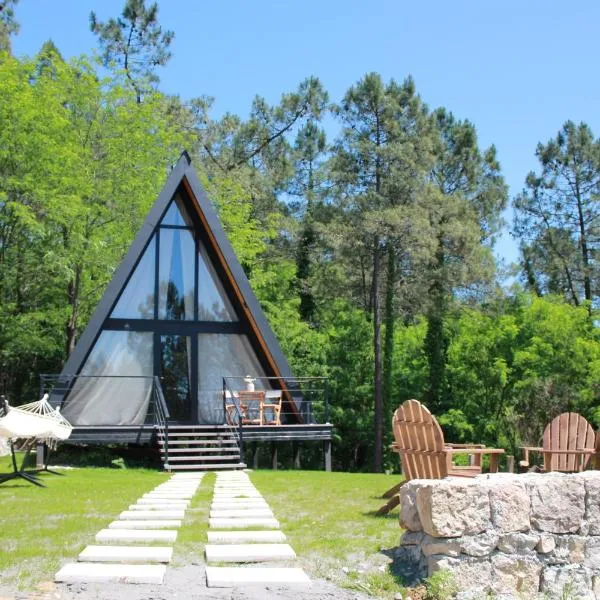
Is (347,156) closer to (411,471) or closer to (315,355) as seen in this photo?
(315,355)

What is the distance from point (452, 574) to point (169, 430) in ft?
36.7

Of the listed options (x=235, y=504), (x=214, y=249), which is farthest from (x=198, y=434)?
(x=235, y=504)

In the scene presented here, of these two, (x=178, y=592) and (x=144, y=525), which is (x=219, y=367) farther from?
A: (x=178, y=592)

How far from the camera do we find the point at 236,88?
1163 inches

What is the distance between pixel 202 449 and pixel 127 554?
933cm

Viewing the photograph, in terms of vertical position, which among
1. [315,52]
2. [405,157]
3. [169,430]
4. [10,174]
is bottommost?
[169,430]

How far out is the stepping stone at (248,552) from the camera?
4.92 meters

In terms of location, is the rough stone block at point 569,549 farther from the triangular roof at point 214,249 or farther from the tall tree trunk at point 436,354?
the tall tree trunk at point 436,354

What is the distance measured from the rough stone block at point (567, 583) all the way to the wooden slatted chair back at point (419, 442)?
1614 millimetres

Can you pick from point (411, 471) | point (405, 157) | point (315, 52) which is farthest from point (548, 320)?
point (411, 471)

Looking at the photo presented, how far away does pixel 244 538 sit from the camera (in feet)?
18.3

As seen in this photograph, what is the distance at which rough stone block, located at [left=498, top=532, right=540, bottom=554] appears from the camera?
16.3ft

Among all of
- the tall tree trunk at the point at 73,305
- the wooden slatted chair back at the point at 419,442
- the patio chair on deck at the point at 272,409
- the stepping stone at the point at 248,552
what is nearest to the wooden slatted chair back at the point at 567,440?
the wooden slatted chair back at the point at 419,442

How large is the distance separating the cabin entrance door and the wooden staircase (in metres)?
0.92
